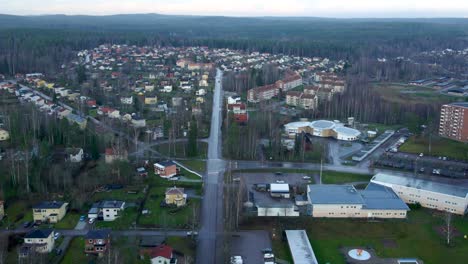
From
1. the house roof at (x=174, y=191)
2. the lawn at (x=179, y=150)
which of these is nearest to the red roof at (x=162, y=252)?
the house roof at (x=174, y=191)

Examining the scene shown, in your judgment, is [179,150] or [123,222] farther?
[179,150]

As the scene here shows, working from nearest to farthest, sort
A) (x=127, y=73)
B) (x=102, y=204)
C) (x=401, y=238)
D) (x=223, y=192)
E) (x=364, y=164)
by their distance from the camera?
(x=401, y=238), (x=102, y=204), (x=223, y=192), (x=364, y=164), (x=127, y=73)

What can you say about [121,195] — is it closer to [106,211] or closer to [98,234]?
[106,211]

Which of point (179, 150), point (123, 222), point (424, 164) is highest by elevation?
point (179, 150)

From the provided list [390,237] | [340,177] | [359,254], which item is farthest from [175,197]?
[390,237]

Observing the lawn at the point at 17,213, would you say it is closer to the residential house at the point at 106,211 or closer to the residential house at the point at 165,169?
the residential house at the point at 106,211

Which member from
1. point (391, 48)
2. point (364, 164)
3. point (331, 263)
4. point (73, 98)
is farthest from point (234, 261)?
point (391, 48)

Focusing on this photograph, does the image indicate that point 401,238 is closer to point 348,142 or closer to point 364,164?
point 364,164
